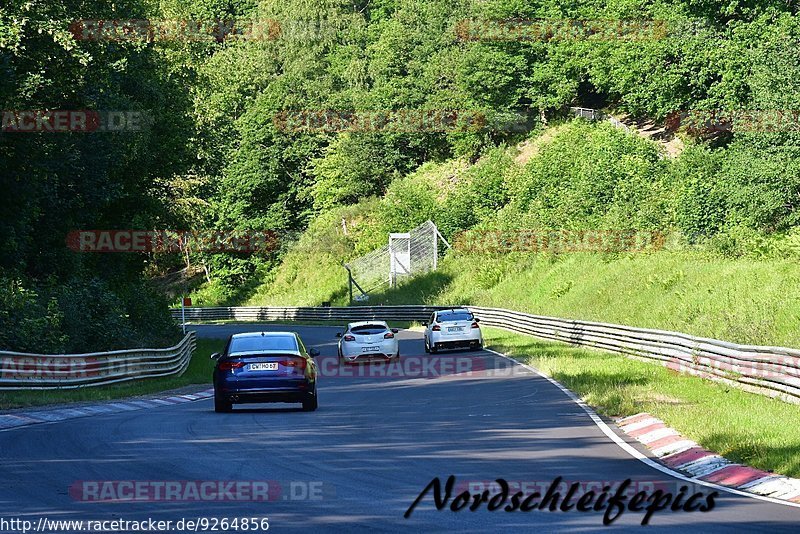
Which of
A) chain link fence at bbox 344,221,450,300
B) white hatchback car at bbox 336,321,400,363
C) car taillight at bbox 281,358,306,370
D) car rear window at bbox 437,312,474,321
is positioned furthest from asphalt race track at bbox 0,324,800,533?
chain link fence at bbox 344,221,450,300

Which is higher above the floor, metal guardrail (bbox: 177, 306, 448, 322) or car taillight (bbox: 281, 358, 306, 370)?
car taillight (bbox: 281, 358, 306, 370)

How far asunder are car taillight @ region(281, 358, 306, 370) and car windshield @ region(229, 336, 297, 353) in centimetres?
47

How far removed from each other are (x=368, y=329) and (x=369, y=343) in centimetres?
55

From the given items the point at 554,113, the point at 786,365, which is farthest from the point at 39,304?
the point at 554,113

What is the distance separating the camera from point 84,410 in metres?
22.9

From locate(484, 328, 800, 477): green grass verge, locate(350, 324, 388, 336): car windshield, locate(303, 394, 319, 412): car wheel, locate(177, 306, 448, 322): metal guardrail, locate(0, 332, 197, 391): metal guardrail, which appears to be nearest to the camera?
locate(484, 328, 800, 477): green grass verge

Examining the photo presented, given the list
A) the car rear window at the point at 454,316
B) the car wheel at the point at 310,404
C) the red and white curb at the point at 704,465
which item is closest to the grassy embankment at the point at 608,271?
the red and white curb at the point at 704,465

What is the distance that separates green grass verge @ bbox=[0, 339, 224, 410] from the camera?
24.0 metres

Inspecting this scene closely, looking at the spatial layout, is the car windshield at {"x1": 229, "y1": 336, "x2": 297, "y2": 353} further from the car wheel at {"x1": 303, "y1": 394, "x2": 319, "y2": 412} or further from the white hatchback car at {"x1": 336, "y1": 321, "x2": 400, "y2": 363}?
the white hatchback car at {"x1": 336, "y1": 321, "x2": 400, "y2": 363}

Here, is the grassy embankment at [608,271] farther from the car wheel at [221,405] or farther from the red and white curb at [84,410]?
the red and white curb at [84,410]

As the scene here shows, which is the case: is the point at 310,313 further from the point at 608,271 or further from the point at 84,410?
the point at 84,410

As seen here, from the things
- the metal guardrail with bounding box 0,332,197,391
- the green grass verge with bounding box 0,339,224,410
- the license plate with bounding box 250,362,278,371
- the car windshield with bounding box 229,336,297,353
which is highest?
the car windshield with bounding box 229,336,297,353

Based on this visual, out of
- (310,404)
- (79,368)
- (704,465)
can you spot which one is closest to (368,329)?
(79,368)

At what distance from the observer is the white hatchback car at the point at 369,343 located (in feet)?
120
